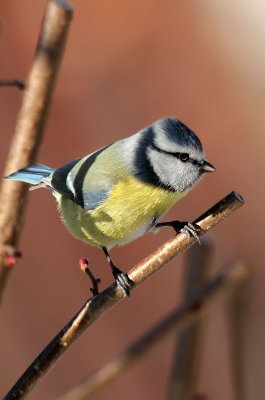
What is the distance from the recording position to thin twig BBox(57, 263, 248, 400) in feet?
2.78

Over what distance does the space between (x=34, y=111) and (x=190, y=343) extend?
1.30 ft

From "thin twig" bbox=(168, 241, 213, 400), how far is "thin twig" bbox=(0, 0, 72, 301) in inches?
10.1

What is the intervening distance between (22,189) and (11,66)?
4.67 feet

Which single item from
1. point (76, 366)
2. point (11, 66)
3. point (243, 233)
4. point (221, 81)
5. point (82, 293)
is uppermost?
point (221, 81)

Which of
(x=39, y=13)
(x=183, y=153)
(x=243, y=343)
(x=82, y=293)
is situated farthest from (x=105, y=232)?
(x=39, y=13)

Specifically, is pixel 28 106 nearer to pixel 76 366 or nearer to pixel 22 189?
pixel 22 189

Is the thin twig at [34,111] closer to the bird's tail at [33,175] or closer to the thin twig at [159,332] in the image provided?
the bird's tail at [33,175]

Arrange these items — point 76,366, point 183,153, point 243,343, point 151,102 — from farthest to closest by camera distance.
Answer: point 151,102 → point 76,366 → point 183,153 → point 243,343

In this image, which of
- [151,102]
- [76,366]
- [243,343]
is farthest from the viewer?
[151,102]

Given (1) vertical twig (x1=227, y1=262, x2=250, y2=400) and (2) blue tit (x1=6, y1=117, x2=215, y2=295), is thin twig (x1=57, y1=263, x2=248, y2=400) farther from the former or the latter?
(2) blue tit (x1=6, y1=117, x2=215, y2=295)

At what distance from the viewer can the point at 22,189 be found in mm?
1008

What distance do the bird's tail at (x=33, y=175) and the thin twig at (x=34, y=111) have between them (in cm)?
1

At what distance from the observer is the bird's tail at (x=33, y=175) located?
1021 mm

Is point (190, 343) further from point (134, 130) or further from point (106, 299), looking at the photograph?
point (134, 130)
